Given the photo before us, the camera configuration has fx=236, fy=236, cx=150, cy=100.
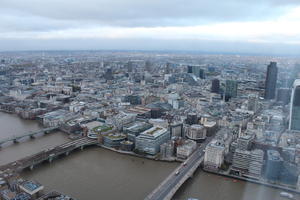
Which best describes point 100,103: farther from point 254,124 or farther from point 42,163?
point 254,124

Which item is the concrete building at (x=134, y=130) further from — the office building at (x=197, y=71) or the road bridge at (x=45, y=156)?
the office building at (x=197, y=71)

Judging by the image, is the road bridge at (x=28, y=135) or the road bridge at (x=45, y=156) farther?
the road bridge at (x=28, y=135)

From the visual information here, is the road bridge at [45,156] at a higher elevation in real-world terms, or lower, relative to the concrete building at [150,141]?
lower

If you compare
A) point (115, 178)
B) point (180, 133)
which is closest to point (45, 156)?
point (115, 178)

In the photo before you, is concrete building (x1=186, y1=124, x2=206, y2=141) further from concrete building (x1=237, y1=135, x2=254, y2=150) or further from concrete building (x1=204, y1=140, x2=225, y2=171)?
concrete building (x1=204, y1=140, x2=225, y2=171)

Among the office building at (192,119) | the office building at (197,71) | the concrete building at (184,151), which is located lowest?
the concrete building at (184,151)

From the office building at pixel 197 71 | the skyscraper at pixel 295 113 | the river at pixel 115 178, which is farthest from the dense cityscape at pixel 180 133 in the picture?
→ the office building at pixel 197 71

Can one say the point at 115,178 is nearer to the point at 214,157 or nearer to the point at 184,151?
the point at 184,151

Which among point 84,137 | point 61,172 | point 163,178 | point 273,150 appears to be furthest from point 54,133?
point 273,150
